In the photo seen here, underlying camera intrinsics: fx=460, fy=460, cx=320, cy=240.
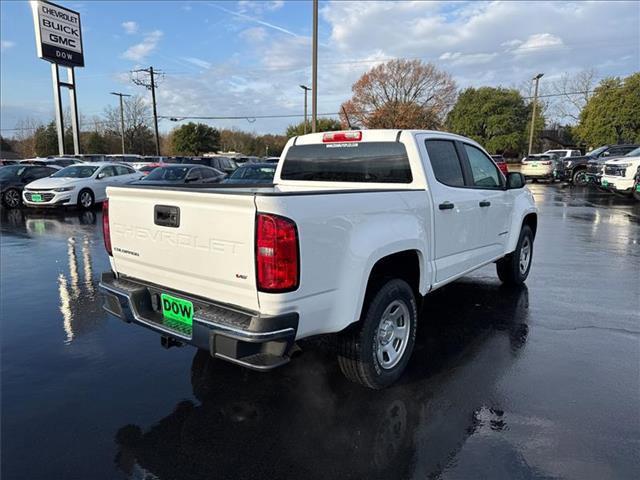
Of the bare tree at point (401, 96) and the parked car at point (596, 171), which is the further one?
the bare tree at point (401, 96)

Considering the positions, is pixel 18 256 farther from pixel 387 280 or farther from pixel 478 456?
pixel 478 456

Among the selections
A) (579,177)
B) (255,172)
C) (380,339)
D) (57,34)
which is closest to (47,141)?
(57,34)

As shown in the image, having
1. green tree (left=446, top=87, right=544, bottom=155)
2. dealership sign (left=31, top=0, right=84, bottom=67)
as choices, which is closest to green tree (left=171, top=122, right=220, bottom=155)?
dealership sign (left=31, top=0, right=84, bottom=67)

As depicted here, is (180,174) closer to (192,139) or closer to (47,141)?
(192,139)

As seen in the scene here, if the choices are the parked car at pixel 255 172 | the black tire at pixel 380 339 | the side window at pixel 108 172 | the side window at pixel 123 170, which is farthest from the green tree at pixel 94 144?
the black tire at pixel 380 339

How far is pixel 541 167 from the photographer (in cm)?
2770

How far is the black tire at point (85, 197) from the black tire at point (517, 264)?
1297 cm

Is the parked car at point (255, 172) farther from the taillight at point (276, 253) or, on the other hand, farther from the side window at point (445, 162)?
the taillight at point (276, 253)

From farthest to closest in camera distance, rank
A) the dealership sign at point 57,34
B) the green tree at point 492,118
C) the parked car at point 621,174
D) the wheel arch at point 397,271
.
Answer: the green tree at point 492,118
the dealership sign at point 57,34
the parked car at point 621,174
the wheel arch at point 397,271

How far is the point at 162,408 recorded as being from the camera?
3277mm

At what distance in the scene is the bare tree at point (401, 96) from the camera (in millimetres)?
49019

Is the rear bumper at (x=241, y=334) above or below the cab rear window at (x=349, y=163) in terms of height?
below

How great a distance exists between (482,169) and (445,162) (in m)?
0.97

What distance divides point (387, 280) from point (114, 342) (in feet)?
9.07
